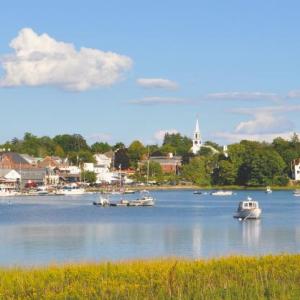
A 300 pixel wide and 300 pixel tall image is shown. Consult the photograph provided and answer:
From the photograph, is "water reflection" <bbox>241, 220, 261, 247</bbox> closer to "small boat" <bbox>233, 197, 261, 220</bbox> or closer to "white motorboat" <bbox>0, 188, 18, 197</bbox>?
"small boat" <bbox>233, 197, 261, 220</bbox>

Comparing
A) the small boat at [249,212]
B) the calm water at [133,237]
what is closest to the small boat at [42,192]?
the calm water at [133,237]

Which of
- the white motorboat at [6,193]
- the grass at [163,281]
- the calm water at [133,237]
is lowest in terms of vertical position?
the calm water at [133,237]

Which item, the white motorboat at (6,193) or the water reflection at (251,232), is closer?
the water reflection at (251,232)

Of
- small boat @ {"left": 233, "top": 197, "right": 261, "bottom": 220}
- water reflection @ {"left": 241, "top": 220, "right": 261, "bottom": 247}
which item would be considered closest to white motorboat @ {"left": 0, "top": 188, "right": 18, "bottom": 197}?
small boat @ {"left": 233, "top": 197, "right": 261, "bottom": 220}

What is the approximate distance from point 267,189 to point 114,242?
136 metres

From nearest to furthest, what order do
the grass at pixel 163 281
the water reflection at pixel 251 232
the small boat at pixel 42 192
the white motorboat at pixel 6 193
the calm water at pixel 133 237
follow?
the grass at pixel 163 281
the calm water at pixel 133 237
the water reflection at pixel 251 232
the white motorboat at pixel 6 193
the small boat at pixel 42 192

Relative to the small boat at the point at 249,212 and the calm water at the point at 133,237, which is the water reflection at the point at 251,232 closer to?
the calm water at the point at 133,237

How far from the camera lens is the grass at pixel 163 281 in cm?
2239

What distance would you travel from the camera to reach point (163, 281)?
2412cm

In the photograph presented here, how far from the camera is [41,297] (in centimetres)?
2217

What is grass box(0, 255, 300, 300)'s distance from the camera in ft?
73.5

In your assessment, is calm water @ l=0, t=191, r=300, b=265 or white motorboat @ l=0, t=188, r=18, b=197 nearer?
calm water @ l=0, t=191, r=300, b=265

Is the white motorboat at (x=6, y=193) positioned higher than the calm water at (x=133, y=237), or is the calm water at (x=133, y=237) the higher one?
the white motorboat at (x=6, y=193)

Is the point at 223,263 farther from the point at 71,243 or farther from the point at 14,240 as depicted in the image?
the point at 14,240
